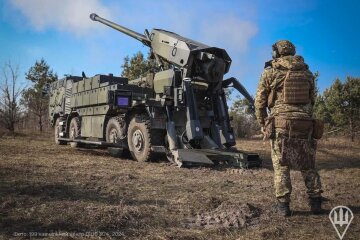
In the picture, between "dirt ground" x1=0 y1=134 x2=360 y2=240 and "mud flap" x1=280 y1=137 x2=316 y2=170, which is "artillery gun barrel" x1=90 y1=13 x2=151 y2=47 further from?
"mud flap" x1=280 y1=137 x2=316 y2=170

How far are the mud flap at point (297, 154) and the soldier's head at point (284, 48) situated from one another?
1050 mm

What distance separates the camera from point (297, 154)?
455 cm

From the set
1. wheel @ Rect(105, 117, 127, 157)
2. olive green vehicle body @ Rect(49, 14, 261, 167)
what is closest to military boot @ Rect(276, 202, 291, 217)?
olive green vehicle body @ Rect(49, 14, 261, 167)

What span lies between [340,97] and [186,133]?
72.1 feet

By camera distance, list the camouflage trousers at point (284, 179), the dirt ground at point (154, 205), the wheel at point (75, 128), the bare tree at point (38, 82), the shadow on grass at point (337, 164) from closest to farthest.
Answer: the dirt ground at point (154, 205) → the camouflage trousers at point (284, 179) → the shadow on grass at point (337, 164) → the wheel at point (75, 128) → the bare tree at point (38, 82)

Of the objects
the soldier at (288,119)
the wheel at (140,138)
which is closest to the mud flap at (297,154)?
the soldier at (288,119)

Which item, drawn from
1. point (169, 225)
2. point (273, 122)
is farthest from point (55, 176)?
point (273, 122)

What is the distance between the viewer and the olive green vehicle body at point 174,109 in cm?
903

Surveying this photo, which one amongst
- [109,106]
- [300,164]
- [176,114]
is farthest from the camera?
[109,106]

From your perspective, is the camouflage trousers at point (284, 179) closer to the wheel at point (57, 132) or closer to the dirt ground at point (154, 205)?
the dirt ground at point (154, 205)

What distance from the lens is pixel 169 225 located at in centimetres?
391

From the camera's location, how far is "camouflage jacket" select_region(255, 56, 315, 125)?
15.3 feet

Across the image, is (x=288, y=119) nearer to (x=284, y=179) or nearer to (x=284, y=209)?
(x=284, y=179)

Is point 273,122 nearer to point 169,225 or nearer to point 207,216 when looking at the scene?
point 207,216
